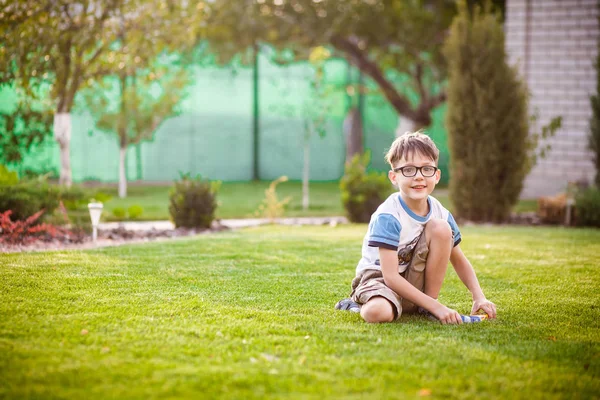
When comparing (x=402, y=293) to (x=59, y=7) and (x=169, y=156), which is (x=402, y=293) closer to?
(x=59, y=7)

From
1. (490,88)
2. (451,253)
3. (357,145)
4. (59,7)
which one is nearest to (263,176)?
(357,145)

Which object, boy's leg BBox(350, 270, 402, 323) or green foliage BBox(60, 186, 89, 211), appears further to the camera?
green foliage BBox(60, 186, 89, 211)

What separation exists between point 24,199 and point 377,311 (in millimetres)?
4506

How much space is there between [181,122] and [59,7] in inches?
344

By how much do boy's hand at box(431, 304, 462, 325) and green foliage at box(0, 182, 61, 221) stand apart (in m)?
4.70

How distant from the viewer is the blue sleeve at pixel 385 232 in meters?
3.58

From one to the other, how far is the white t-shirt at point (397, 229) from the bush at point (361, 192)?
6.17 meters

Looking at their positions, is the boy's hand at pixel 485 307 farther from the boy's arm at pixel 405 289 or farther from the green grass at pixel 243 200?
the green grass at pixel 243 200

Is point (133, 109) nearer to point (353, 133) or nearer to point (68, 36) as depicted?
point (68, 36)

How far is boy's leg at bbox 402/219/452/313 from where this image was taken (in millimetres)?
3658

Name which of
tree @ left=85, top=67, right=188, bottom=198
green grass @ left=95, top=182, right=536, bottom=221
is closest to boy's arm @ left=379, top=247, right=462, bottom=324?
green grass @ left=95, top=182, right=536, bottom=221

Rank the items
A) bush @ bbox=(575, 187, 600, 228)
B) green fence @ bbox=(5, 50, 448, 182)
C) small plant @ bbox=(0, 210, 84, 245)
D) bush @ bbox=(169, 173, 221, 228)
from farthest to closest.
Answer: green fence @ bbox=(5, 50, 448, 182) → bush @ bbox=(575, 187, 600, 228) → bush @ bbox=(169, 173, 221, 228) → small plant @ bbox=(0, 210, 84, 245)

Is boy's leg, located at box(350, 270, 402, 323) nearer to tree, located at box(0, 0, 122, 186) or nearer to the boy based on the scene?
the boy

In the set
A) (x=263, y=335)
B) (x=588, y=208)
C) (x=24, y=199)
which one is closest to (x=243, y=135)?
(x=588, y=208)
